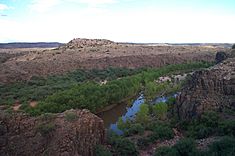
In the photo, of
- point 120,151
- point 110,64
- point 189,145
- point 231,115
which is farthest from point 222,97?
point 110,64

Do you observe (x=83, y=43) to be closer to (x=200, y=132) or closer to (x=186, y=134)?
(x=186, y=134)

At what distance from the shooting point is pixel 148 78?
52938 millimetres

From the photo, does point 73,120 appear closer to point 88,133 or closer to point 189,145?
point 88,133

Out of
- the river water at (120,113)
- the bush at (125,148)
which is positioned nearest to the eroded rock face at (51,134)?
the bush at (125,148)

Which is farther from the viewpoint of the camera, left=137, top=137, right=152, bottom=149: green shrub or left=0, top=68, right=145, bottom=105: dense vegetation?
left=0, top=68, right=145, bottom=105: dense vegetation

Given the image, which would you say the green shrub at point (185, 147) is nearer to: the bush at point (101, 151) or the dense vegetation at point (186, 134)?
the dense vegetation at point (186, 134)

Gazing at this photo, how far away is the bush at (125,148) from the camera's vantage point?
22.3m

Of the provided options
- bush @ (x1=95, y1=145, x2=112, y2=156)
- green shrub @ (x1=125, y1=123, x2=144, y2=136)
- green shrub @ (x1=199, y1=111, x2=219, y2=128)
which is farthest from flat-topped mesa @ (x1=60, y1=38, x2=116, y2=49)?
bush @ (x1=95, y1=145, x2=112, y2=156)

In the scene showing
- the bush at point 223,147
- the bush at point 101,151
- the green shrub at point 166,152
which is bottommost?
the bush at point 101,151

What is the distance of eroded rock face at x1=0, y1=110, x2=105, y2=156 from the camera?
801 inches

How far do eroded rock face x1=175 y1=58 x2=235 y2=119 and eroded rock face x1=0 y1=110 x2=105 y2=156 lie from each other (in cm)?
970

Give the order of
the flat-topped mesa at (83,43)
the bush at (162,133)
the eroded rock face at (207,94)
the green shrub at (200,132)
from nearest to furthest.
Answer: the green shrub at (200,132), the bush at (162,133), the eroded rock face at (207,94), the flat-topped mesa at (83,43)

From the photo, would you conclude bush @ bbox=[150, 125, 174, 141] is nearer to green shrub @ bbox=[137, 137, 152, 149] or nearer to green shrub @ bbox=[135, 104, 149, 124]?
green shrub @ bbox=[137, 137, 152, 149]

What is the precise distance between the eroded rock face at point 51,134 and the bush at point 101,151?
0.37 meters
